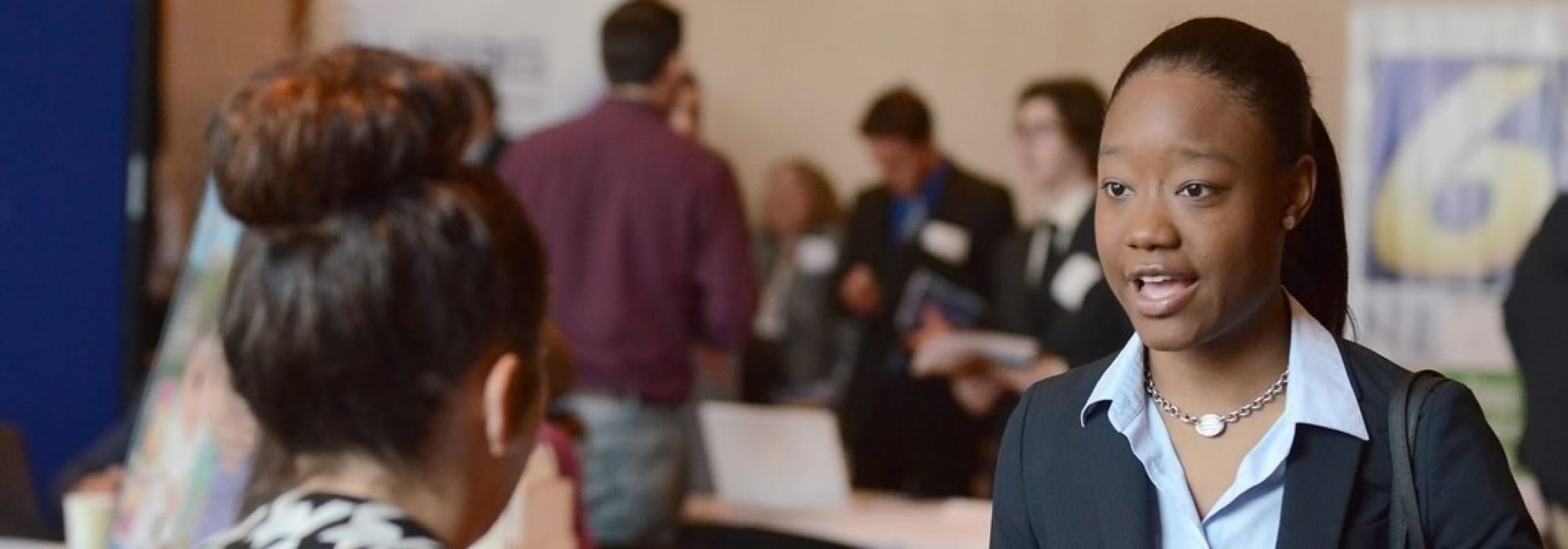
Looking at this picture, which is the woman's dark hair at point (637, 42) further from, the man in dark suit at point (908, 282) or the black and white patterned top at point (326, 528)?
the black and white patterned top at point (326, 528)

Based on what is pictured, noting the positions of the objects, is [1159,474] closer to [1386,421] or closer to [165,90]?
[1386,421]

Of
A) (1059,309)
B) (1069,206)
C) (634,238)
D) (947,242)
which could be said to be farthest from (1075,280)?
(947,242)

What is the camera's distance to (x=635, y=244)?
4.34 m

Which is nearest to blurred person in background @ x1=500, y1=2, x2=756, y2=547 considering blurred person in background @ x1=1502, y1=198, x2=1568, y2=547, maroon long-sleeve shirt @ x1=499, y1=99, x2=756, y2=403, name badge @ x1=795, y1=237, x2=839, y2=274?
maroon long-sleeve shirt @ x1=499, y1=99, x2=756, y2=403

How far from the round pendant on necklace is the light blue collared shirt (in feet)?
0.08

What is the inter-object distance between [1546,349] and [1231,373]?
1.80 meters

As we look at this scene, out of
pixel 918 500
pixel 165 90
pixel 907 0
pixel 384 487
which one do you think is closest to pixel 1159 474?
pixel 384 487

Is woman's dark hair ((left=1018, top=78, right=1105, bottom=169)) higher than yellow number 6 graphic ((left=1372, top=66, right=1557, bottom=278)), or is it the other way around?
woman's dark hair ((left=1018, top=78, right=1105, bottom=169))

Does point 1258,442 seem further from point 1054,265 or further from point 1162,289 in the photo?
point 1054,265

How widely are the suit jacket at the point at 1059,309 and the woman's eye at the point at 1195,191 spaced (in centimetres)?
33

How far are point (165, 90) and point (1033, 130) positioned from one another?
2499mm

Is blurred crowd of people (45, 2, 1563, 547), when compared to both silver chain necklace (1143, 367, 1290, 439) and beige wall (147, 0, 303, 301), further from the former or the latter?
beige wall (147, 0, 303, 301)

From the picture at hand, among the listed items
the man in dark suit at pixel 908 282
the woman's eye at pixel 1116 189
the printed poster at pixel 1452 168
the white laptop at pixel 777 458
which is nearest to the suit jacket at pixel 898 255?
the man in dark suit at pixel 908 282

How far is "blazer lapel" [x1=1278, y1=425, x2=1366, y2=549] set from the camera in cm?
132
